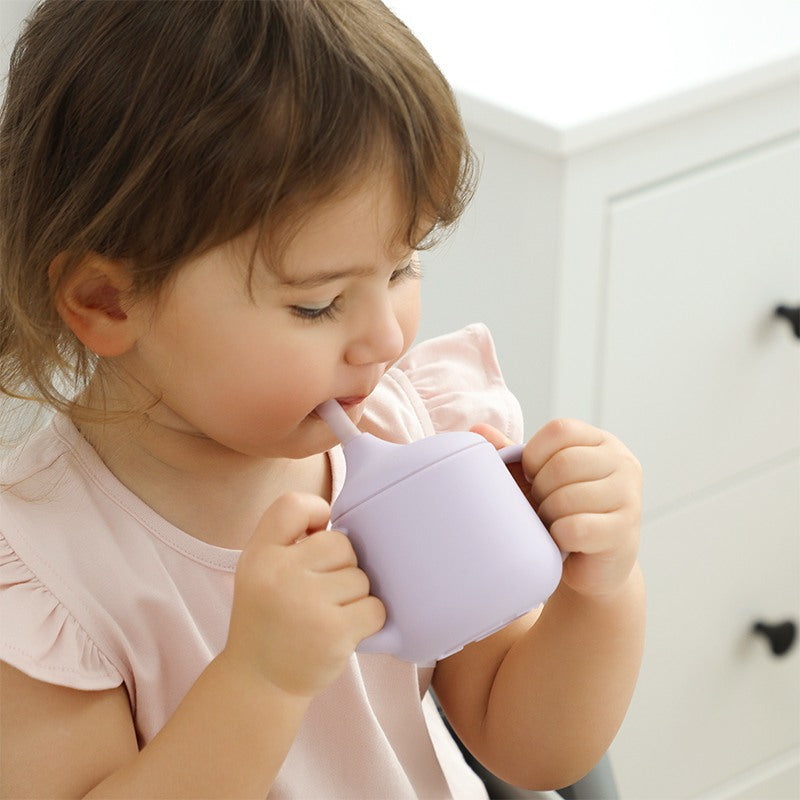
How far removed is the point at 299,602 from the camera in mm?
663

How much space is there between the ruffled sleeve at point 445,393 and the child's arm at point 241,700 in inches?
9.1

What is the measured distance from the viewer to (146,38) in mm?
677

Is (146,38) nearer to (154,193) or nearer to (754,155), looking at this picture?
(154,193)

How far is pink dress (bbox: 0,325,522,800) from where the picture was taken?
766mm

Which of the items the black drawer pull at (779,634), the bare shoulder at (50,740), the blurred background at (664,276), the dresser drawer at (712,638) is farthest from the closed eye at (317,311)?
the black drawer pull at (779,634)

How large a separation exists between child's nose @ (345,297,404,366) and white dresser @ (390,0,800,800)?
14.6 inches

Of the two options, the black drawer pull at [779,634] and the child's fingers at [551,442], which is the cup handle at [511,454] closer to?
the child's fingers at [551,442]

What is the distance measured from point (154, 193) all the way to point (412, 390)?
310 mm

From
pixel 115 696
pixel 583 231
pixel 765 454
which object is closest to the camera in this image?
pixel 115 696

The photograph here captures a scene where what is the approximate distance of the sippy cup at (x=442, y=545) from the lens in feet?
2.13

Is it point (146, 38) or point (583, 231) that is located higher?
point (146, 38)

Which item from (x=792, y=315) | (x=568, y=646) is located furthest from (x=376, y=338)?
(x=792, y=315)

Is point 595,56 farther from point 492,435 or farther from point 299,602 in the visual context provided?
point 299,602

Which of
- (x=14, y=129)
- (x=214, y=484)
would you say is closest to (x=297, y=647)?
(x=214, y=484)
